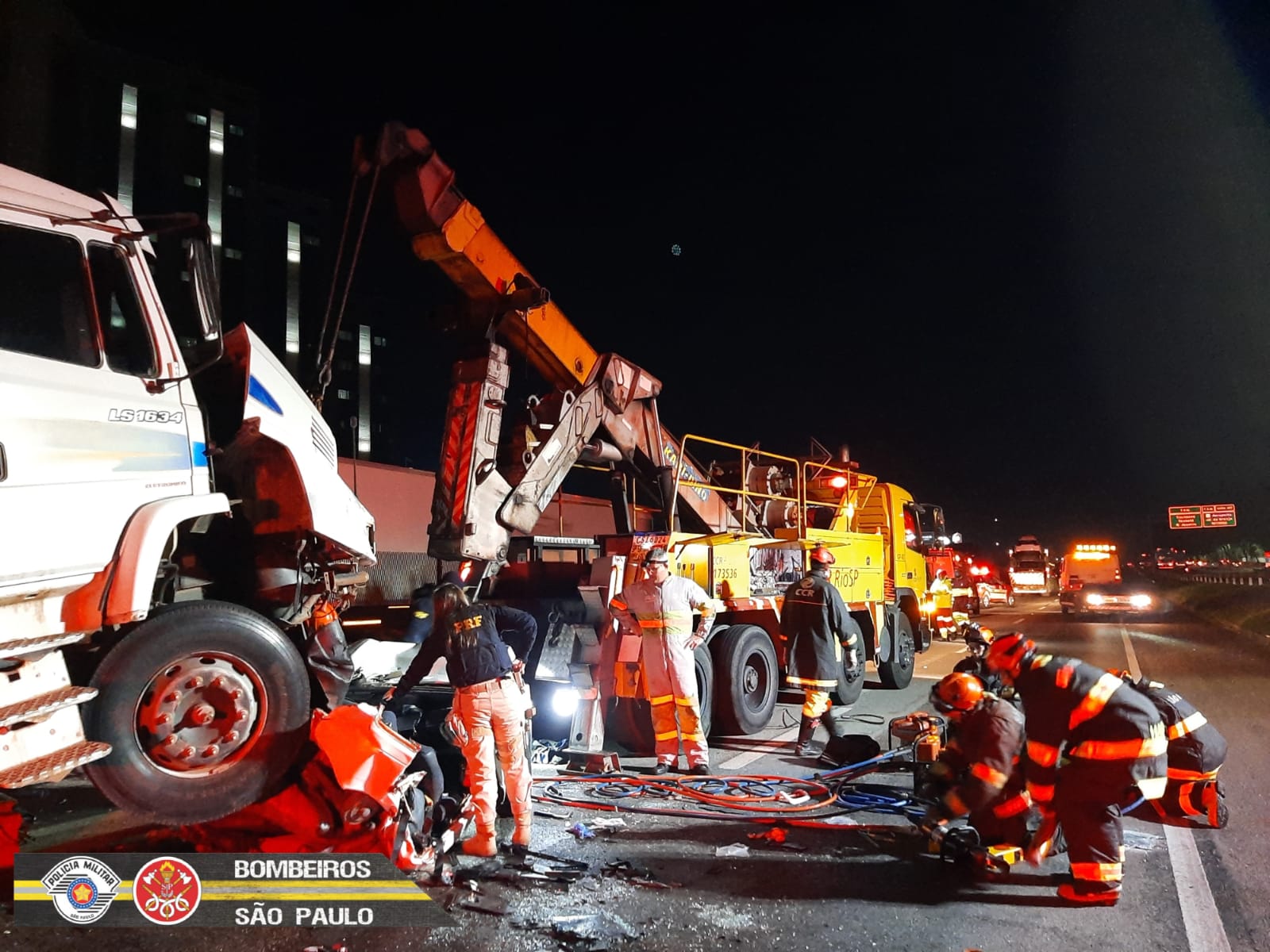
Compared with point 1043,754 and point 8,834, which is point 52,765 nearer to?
point 8,834

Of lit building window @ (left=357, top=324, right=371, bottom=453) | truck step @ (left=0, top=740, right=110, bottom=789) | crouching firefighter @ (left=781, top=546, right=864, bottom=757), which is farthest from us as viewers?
lit building window @ (left=357, top=324, right=371, bottom=453)

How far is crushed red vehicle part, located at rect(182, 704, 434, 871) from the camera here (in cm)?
421

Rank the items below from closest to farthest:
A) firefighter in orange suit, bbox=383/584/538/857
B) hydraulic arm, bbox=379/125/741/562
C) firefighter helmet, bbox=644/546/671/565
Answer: firefighter in orange suit, bbox=383/584/538/857, hydraulic arm, bbox=379/125/741/562, firefighter helmet, bbox=644/546/671/565

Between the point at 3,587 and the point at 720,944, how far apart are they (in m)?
3.31

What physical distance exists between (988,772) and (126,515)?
14.8 ft

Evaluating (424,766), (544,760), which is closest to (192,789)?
(424,766)

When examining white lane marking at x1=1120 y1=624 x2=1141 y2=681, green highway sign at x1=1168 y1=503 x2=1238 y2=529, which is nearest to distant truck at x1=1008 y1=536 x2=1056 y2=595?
white lane marking at x1=1120 y1=624 x2=1141 y2=681

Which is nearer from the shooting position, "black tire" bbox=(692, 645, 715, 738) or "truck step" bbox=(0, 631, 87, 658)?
"truck step" bbox=(0, 631, 87, 658)

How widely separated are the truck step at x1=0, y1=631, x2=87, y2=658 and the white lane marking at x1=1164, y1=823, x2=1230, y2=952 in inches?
197

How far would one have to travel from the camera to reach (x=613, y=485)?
356 inches

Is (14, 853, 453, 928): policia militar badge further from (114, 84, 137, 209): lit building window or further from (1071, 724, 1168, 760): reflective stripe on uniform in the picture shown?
(114, 84, 137, 209): lit building window

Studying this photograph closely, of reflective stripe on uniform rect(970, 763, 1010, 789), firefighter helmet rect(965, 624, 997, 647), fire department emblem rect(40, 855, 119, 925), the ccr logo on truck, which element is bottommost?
fire department emblem rect(40, 855, 119, 925)

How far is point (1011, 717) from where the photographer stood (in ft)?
15.0

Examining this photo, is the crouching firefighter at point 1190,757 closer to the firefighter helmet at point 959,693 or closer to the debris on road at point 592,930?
the firefighter helmet at point 959,693
